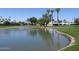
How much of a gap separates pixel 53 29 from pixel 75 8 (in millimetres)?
362

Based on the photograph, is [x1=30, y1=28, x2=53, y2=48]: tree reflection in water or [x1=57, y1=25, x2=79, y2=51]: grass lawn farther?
[x1=30, y1=28, x2=53, y2=48]: tree reflection in water

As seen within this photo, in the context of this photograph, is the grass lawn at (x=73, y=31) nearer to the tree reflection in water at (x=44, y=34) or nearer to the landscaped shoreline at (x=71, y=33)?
the landscaped shoreline at (x=71, y=33)

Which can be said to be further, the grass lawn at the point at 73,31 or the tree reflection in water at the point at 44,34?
the tree reflection in water at the point at 44,34

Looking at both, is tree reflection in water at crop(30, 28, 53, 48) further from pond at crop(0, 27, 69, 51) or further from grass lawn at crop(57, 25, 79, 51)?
grass lawn at crop(57, 25, 79, 51)

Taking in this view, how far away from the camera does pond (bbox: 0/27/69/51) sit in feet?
8.72

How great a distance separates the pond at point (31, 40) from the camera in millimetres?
2658

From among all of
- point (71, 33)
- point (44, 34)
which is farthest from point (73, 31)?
point (44, 34)

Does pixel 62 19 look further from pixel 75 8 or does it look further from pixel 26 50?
pixel 26 50

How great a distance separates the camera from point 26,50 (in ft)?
8.70

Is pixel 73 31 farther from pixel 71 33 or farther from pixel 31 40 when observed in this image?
pixel 31 40

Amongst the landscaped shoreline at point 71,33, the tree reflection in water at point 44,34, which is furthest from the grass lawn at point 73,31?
the tree reflection in water at point 44,34

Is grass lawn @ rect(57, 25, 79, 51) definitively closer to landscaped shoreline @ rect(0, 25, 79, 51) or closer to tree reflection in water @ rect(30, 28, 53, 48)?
landscaped shoreline @ rect(0, 25, 79, 51)

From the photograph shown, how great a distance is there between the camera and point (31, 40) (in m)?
2.70

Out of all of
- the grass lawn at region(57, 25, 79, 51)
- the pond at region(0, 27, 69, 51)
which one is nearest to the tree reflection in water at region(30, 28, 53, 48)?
the pond at region(0, 27, 69, 51)
